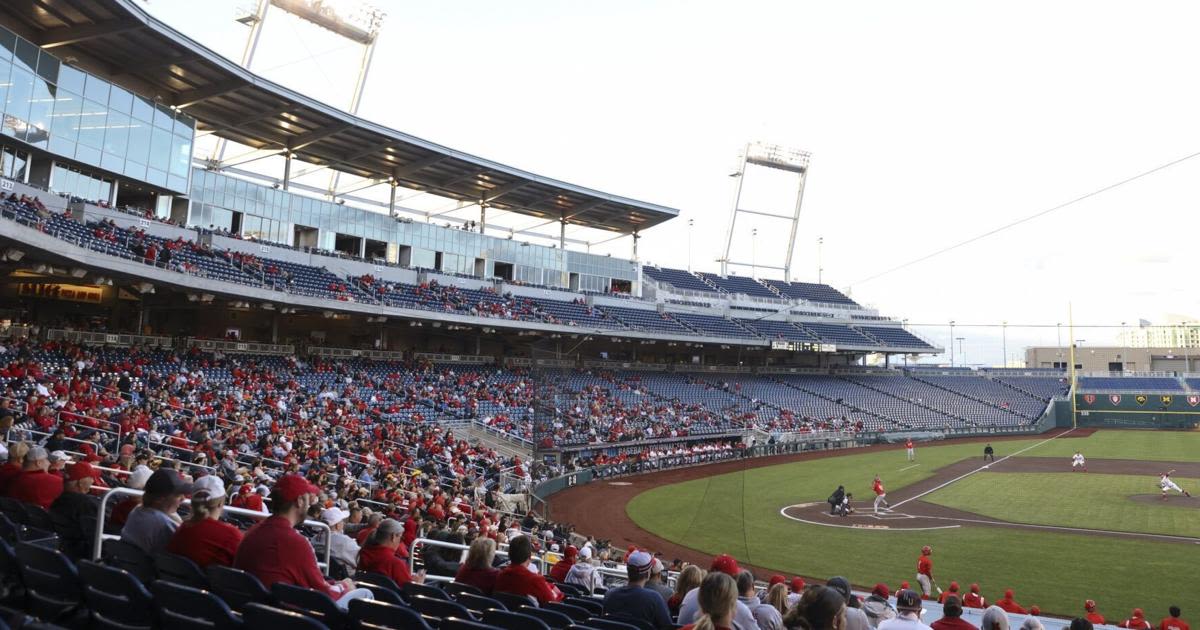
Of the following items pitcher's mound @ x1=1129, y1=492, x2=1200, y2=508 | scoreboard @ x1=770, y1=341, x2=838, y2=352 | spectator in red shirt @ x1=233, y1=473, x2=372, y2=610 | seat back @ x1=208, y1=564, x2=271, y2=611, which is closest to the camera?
seat back @ x1=208, y1=564, x2=271, y2=611

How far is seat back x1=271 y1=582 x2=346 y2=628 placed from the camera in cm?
423

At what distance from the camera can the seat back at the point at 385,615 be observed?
4172 millimetres

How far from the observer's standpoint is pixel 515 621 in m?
4.36

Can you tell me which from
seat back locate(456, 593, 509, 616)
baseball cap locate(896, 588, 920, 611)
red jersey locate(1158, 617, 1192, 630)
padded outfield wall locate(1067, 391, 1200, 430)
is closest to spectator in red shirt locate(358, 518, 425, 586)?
seat back locate(456, 593, 509, 616)

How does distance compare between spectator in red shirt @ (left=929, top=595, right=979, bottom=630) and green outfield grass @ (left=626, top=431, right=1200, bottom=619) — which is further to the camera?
green outfield grass @ (left=626, top=431, right=1200, bottom=619)

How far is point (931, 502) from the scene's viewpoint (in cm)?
2819

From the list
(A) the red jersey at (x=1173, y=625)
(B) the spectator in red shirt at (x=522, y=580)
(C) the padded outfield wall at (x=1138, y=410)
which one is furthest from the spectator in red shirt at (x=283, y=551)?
(C) the padded outfield wall at (x=1138, y=410)

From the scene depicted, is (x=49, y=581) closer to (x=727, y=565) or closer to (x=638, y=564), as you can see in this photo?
(x=638, y=564)

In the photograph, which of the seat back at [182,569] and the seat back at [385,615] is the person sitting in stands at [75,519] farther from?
the seat back at [385,615]

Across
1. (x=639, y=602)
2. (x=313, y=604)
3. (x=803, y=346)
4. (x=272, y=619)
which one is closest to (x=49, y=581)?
(x=313, y=604)

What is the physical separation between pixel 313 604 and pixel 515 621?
115 cm

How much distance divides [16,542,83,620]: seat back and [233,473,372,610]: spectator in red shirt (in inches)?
35.4

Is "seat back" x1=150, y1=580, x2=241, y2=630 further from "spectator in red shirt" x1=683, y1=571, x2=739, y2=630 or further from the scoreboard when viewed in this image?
the scoreboard

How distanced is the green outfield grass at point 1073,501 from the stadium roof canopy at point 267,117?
2890 centimetres
